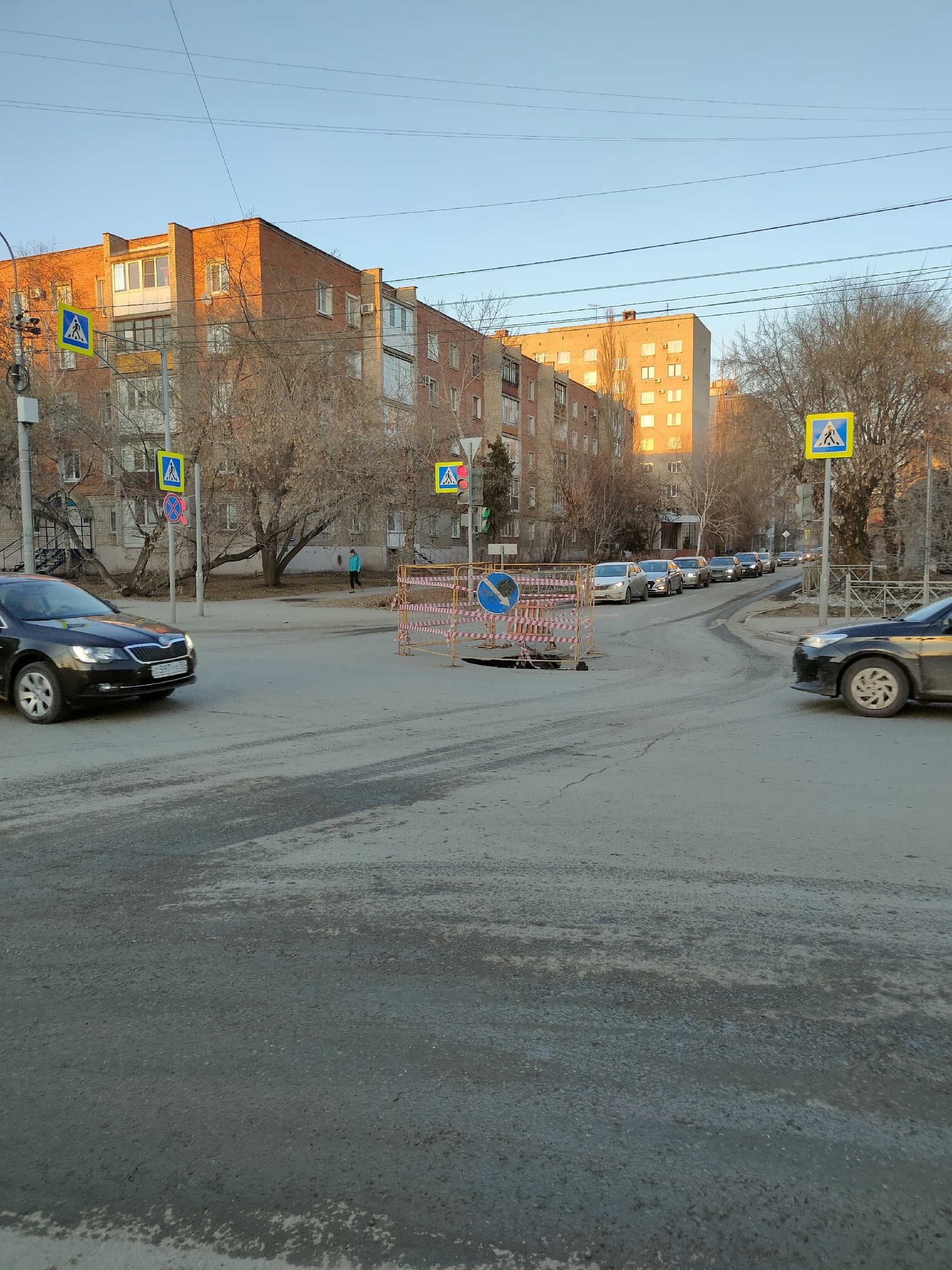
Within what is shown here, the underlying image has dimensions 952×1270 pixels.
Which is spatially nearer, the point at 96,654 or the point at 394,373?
the point at 96,654

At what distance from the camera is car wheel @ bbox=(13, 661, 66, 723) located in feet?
29.5

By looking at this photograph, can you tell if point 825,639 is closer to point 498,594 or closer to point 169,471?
point 498,594

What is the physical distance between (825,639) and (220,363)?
2383 cm

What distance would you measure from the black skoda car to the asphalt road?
2140mm

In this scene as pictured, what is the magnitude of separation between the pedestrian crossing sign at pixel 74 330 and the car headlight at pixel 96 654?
31.5ft

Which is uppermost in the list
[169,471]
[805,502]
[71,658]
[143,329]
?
[143,329]

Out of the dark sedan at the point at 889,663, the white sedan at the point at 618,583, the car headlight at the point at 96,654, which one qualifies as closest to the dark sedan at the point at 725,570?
the white sedan at the point at 618,583

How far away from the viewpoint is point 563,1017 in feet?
10.6

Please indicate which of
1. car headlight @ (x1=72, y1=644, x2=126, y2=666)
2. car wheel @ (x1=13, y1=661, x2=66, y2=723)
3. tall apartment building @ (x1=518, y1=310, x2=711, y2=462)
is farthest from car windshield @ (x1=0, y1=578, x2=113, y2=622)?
tall apartment building @ (x1=518, y1=310, x2=711, y2=462)

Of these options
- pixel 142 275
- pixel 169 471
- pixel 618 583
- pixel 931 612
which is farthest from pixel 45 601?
pixel 142 275

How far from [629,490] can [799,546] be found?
98.3m

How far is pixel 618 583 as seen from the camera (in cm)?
3064

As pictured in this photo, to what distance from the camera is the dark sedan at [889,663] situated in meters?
9.30

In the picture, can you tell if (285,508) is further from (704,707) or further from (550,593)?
(704,707)
